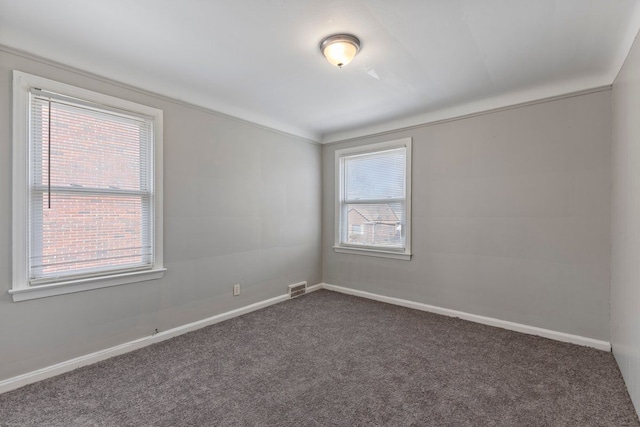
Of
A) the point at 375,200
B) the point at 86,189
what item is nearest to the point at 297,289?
the point at 375,200

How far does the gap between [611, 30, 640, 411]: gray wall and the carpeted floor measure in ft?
0.89

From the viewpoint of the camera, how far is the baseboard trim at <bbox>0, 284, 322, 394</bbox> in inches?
83.2

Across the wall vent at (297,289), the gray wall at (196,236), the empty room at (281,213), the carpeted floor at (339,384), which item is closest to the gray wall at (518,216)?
the empty room at (281,213)

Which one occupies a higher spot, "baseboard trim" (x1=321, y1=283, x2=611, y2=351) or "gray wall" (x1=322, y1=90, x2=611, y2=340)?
"gray wall" (x1=322, y1=90, x2=611, y2=340)

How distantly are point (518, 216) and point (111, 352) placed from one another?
3961 mm

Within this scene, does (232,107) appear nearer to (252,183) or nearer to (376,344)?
(252,183)

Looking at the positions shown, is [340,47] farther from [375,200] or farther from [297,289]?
[297,289]

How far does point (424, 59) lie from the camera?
7.93 ft

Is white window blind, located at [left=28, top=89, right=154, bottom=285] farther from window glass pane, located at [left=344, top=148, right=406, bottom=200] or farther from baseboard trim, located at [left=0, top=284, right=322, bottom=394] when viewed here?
window glass pane, located at [left=344, top=148, right=406, bottom=200]

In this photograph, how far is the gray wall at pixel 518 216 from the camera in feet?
8.85

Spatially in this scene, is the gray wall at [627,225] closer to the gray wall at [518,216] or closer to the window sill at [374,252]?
the gray wall at [518,216]

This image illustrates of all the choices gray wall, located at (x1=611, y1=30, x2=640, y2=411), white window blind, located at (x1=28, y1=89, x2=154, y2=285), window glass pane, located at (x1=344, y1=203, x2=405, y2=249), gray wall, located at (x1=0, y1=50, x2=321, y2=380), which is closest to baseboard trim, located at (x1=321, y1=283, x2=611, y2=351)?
gray wall, located at (x1=611, y1=30, x2=640, y2=411)

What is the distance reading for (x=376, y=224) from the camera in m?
4.20

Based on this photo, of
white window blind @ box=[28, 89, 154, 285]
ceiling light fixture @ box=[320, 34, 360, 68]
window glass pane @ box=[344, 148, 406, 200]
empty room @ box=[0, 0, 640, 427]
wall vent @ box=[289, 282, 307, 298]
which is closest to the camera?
empty room @ box=[0, 0, 640, 427]
